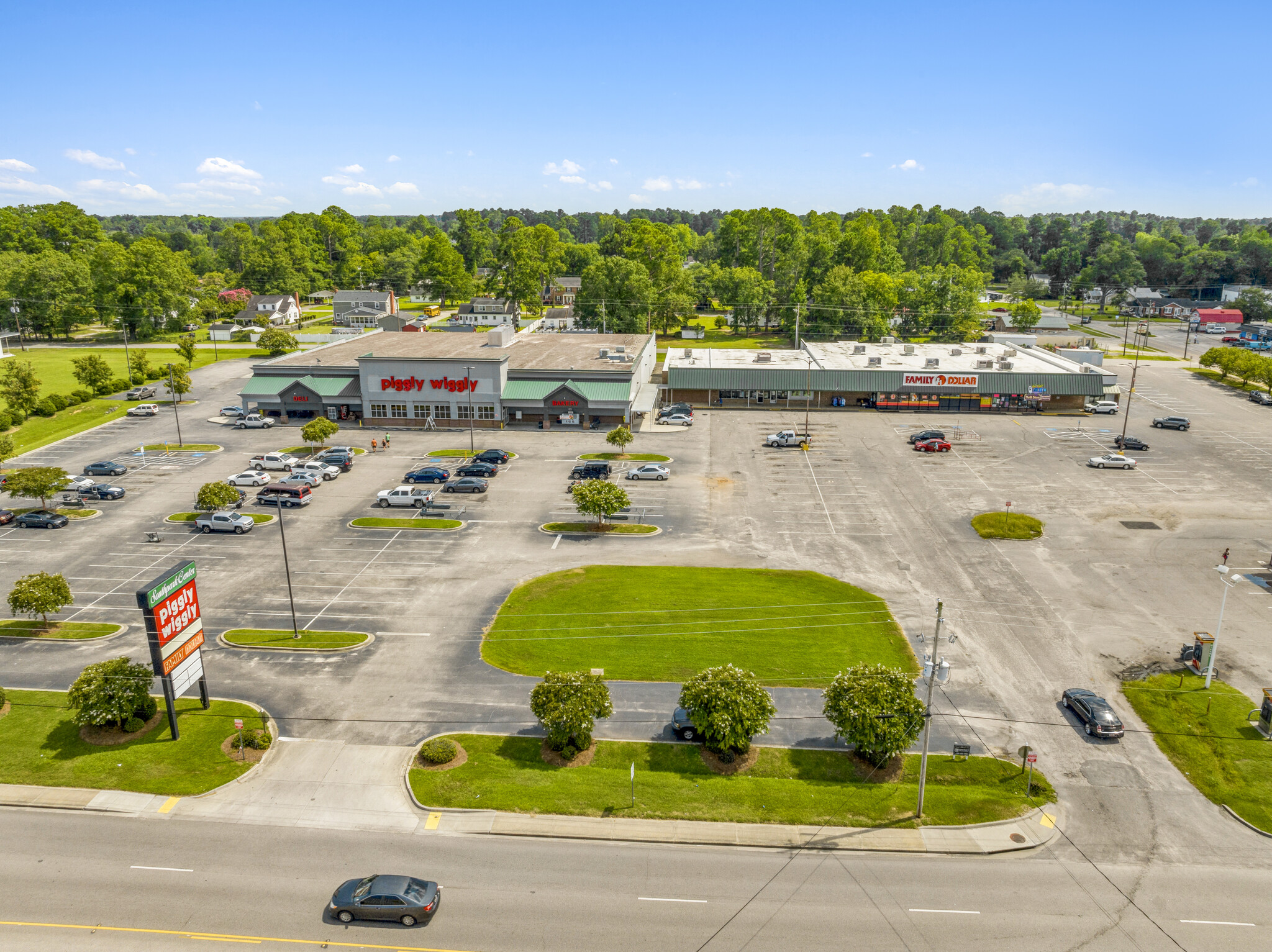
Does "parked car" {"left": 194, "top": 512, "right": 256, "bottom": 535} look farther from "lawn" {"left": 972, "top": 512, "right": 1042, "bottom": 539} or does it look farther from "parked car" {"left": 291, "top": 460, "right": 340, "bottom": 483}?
"lawn" {"left": 972, "top": 512, "right": 1042, "bottom": 539}

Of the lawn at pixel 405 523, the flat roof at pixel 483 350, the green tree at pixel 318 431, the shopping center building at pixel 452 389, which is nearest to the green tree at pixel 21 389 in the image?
the shopping center building at pixel 452 389

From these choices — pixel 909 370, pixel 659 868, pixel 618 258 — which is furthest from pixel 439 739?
pixel 618 258

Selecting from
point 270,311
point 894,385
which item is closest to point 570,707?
point 894,385

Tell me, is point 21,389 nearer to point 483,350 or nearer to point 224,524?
point 483,350

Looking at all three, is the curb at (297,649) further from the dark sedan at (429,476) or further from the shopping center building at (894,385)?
the shopping center building at (894,385)

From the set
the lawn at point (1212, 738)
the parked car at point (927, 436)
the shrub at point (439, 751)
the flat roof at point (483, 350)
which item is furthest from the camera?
the flat roof at point (483, 350)

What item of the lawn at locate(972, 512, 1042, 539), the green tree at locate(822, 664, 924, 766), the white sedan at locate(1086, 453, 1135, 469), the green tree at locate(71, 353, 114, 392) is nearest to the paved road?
the green tree at locate(822, 664, 924, 766)
